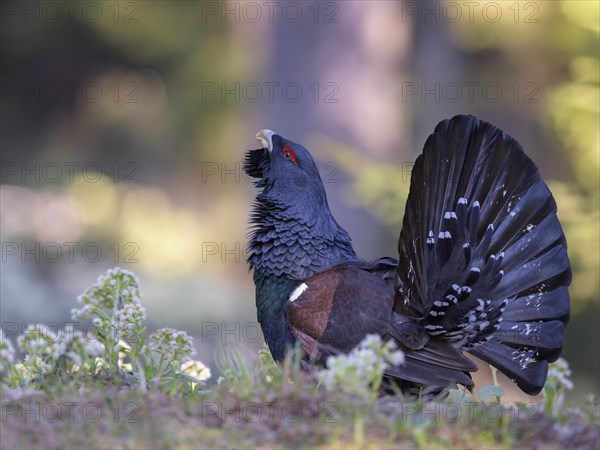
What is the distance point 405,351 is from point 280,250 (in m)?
0.91

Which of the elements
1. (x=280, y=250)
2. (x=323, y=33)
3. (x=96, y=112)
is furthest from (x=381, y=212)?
(x=96, y=112)

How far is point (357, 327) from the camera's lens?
4348 mm

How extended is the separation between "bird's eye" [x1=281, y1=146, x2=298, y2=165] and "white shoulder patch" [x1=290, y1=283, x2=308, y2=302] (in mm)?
884

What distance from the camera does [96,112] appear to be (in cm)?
1791

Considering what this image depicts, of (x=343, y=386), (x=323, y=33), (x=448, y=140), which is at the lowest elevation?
(x=343, y=386)

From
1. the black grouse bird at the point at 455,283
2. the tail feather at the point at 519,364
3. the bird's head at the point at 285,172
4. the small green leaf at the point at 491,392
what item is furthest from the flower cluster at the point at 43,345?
the tail feather at the point at 519,364

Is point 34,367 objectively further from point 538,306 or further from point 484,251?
point 538,306

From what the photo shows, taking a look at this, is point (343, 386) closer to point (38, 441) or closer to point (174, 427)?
point (174, 427)

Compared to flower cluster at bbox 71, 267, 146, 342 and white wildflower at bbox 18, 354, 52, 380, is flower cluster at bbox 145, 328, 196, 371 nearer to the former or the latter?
flower cluster at bbox 71, 267, 146, 342

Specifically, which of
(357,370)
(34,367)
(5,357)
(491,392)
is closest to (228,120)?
(34,367)

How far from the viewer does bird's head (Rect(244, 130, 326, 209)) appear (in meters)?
5.06

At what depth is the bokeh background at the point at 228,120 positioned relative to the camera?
31.4 feet

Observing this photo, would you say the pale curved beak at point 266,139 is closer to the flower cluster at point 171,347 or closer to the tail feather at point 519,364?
the flower cluster at point 171,347

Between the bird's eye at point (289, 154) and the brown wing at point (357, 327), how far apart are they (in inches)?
36.9
